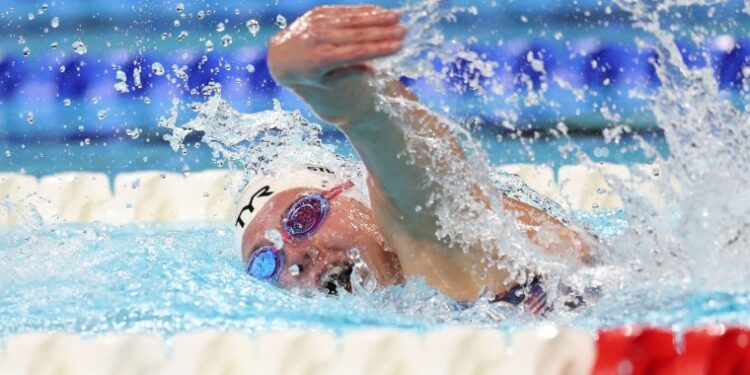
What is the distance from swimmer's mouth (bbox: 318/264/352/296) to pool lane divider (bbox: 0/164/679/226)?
1108 mm

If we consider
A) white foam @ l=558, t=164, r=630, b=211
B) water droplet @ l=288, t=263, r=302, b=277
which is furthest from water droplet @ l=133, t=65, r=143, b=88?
water droplet @ l=288, t=263, r=302, b=277

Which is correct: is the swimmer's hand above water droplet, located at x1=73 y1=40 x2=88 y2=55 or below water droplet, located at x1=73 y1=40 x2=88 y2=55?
above

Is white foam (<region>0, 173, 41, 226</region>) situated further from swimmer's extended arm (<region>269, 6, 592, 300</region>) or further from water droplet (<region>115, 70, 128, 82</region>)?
swimmer's extended arm (<region>269, 6, 592, 300</region>)

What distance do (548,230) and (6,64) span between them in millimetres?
2845

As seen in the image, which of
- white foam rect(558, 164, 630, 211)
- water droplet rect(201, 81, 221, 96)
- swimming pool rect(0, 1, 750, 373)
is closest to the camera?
swimming pool rect(0, 1, 750, 373)

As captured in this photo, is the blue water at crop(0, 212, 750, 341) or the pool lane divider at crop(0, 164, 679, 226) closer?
the blue water at crop(0, 212, 750, 341)

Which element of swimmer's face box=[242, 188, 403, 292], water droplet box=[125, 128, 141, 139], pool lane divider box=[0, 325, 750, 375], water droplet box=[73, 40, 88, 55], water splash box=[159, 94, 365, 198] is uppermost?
pool lane divider box=[0, 325, 750, 375]

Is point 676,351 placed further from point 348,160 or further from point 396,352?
point 348,160

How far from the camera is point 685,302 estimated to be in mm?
1542

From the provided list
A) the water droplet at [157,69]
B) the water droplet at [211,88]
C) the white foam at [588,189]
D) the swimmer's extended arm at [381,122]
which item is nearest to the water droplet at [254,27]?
the water droplet at [211,88]

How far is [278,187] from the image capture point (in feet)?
6.48

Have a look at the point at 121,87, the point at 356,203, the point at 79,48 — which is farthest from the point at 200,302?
the point at 79,48

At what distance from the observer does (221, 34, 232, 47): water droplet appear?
3882 mm

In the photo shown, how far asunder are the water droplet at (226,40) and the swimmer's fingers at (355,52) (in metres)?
2.66
